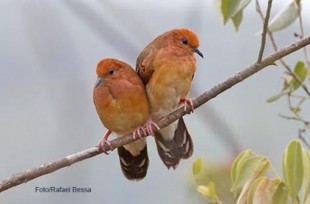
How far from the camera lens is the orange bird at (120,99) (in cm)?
100

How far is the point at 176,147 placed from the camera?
116 cm

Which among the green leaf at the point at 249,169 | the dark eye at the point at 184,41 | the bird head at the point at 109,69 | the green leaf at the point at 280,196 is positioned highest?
the dark eye at the point at 184,41

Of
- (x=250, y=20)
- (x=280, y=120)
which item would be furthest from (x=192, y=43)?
(x=280, y=120)

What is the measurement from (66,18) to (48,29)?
43mm

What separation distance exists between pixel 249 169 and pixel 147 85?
22cm

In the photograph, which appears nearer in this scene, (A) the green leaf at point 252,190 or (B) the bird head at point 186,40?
(A) the green leaf at point 252,190

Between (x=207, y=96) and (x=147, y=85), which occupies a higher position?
(x=147, y=85)

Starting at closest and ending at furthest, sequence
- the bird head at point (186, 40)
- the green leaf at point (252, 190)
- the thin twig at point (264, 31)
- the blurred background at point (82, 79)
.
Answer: the thin twig at point (264, 31) → the green leaf at point (252, 190) → the bird head at point (186, 40) → the blurred background at point (82, 79)

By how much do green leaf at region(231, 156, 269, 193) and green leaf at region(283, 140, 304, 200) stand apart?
5 centimetres

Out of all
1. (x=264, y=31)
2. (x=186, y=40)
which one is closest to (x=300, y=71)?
(x=186, y=40)

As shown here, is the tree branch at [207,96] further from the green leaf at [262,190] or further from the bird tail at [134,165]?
the bird tail at [134,165]

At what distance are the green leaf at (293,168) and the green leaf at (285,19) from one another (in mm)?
267

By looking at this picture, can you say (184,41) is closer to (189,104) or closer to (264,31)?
(189,104)

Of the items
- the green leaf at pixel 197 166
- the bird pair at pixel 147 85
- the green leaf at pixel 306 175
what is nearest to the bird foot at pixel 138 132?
the bird pair at pixel 147 85
